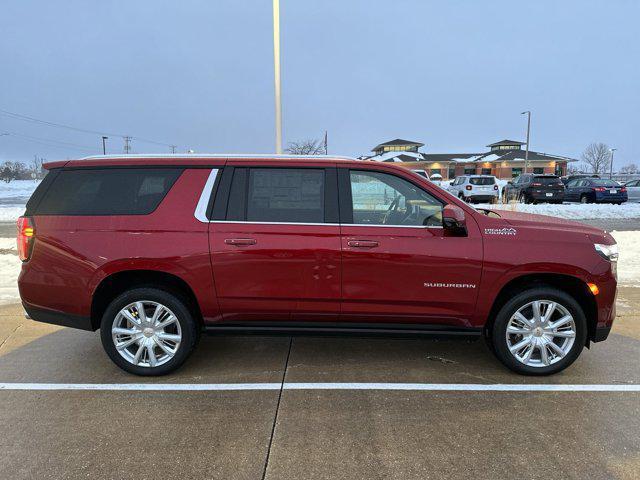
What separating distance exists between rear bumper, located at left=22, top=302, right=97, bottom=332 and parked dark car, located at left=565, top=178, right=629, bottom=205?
24759 millimetres

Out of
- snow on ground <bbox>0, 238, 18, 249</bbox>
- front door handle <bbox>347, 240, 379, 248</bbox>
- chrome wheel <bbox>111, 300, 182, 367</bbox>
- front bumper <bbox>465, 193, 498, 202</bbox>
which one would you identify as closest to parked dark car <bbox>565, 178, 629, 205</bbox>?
front bumper <bbox>465, 193, 498, 202</bbox>

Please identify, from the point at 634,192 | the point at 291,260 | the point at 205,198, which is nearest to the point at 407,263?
the point at 291,260

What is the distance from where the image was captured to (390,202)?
13.3 ft

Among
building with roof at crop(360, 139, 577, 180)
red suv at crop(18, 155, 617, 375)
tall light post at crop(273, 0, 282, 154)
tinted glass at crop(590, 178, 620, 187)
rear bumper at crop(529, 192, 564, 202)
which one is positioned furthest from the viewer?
building with roof at crop(360, 139, 577, 180)

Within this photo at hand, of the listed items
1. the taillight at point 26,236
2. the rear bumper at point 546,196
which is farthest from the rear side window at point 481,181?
the taillight at point 26,236

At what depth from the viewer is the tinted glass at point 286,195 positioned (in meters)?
3.83

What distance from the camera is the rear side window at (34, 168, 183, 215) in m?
3.88

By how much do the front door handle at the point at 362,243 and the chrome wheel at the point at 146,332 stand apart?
5.27 ft

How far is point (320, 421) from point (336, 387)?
526 mm

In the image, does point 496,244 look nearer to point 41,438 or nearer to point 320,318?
point 320,318

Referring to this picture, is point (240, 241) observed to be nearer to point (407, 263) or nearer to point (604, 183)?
point (407, 263)

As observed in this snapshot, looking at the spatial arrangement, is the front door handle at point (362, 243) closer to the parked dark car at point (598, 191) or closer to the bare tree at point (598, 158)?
the parked dark car at point (598, 191)

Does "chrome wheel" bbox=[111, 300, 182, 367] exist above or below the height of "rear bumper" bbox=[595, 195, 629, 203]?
below

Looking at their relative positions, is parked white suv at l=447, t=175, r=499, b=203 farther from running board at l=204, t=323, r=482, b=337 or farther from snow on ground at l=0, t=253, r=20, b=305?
running board at l=204, t=323, r=482, b=337
